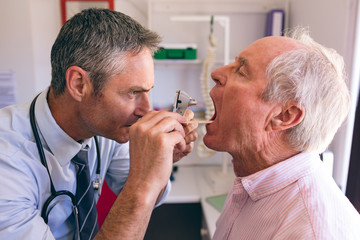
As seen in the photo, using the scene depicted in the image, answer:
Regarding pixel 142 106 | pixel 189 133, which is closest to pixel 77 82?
pixel 142 106

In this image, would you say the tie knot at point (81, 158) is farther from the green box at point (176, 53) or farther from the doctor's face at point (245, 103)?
the green box at point (176, 53)

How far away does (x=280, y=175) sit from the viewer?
949 mm

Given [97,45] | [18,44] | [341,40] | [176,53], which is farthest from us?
[18,44]

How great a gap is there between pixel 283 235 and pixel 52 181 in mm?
882

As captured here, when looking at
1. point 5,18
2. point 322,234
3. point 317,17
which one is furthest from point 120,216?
point 5,18

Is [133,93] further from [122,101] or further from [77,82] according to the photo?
[77,82]

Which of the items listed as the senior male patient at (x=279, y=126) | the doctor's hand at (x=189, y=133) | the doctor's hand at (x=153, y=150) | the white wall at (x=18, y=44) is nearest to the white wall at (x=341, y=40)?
the senior male patient at (x=279, y=126)

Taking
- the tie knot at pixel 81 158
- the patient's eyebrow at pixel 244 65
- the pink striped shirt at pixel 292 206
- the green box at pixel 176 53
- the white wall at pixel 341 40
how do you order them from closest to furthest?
the pink striped shirt at pixel 292 206 → the patient's eyebrow at pixel 244 65 → the tie knot at pixel 81 158 → the white wall at pixel 341 40 → the green box at pixel 176 53

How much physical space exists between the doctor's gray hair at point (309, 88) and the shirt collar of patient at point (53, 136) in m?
0.80

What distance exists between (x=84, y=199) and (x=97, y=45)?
24.9 inches

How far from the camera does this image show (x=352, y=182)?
60.8 inches

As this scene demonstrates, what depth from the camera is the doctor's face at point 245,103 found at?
98 centimetres

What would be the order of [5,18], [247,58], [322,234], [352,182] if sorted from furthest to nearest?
[5,18] < [352,182] < [247,58] < [322,234]

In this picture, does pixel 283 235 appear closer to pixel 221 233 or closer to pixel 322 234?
pixel 322 234
